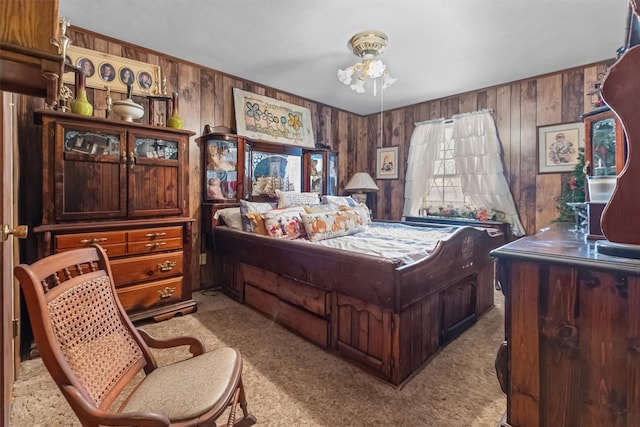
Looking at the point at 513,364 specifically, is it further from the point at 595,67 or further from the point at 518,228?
the point at 595,67

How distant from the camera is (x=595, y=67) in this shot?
123 inches

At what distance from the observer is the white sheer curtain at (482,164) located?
3.73m

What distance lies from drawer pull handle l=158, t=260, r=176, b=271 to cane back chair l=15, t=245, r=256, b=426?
1.38 m

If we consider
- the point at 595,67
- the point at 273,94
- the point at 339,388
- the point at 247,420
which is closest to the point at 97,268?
the point at 247,420

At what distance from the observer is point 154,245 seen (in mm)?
2529

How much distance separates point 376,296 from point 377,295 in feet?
0.04

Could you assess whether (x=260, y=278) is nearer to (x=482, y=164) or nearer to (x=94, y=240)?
(x=94, y=240)

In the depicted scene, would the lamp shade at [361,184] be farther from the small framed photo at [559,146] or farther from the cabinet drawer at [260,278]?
the cabinet drawer at [260,278]

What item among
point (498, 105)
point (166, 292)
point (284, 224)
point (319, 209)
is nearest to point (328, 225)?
point (284, 224)

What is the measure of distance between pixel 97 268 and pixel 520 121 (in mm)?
4330


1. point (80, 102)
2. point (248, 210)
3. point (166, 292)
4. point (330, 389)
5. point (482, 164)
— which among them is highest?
point (80, 102)

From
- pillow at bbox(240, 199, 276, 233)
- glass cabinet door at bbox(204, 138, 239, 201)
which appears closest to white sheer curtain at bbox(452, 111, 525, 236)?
pillow at bbox(240, 199, 276, 233)

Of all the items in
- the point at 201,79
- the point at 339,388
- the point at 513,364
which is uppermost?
the point at 201,79

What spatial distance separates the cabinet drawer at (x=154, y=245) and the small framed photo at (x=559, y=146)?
13.3 feet
